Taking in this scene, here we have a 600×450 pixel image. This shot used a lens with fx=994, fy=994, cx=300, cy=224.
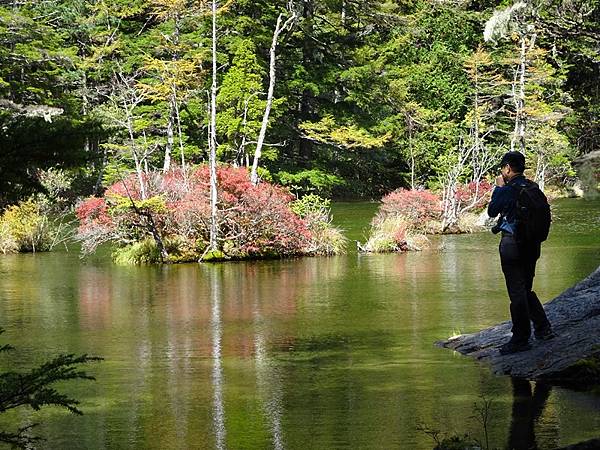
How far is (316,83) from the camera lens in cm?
3944

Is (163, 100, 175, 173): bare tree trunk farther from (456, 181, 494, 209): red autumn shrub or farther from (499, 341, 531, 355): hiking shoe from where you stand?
(499, 341, 531, 355): hiking shoe

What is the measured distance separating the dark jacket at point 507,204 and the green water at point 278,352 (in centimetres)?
129

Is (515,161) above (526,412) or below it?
above

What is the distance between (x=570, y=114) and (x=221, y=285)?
108 feet

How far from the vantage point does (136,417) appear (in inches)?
288

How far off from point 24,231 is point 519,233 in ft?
63.6

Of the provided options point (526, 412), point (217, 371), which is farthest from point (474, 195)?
point (526, 412)

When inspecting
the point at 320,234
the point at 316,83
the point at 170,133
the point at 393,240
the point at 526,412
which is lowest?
the point at 526,412

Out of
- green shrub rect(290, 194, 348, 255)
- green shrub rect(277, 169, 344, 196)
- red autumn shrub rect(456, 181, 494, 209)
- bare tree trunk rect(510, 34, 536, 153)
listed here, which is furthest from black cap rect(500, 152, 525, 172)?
bare tree trunk rect(510, 34, 536, 153)

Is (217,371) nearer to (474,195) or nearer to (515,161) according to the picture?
(515,161)

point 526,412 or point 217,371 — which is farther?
point 217,371

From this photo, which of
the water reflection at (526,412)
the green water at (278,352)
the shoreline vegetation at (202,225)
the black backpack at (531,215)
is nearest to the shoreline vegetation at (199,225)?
the shoreline vegetation at (202,225)

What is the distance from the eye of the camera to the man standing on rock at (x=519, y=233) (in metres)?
8.30

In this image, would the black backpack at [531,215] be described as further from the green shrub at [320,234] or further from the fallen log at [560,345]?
the green shrub at [320,234]
